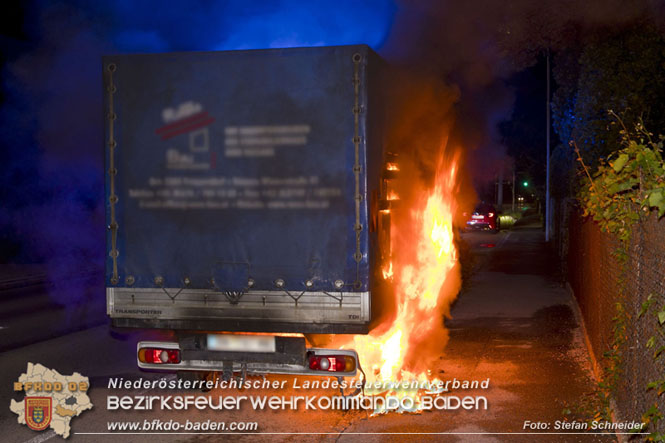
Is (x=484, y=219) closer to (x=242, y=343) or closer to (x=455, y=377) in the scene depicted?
(x=455, y=377)

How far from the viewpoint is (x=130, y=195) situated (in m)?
6.07

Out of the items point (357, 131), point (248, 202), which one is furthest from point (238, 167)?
point (357, 131)

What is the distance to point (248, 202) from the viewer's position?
5797mm

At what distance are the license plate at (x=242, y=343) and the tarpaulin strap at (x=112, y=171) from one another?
41.2 inches

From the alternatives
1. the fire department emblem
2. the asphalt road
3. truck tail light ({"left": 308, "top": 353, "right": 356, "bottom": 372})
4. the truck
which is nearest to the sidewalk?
the asphalt road

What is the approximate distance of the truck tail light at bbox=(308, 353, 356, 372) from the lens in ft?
19.4

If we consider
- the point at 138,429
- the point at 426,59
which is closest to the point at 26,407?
the point at 138,429

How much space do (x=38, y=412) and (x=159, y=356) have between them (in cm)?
133

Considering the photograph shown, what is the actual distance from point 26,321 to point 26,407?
6.09 m

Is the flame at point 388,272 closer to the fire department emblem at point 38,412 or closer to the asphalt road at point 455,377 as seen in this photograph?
the asphalt road at point 455,377

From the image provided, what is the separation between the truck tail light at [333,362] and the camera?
5.91 metres

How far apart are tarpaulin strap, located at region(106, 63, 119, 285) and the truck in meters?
0.01

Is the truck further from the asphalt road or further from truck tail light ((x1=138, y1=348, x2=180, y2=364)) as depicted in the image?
the asphalt road

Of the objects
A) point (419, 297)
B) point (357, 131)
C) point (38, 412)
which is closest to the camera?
point (357, 131)
